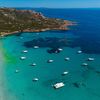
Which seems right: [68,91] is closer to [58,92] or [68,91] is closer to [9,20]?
[58,92]

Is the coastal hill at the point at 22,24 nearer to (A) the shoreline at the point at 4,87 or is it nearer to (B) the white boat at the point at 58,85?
(A) the shoreline at the point at 4,87

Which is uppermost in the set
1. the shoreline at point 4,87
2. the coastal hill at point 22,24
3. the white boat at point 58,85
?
the white boat at point 58,85

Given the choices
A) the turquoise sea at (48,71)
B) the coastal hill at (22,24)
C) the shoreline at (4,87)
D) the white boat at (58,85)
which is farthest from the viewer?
→ the coastal hill at (22,24)

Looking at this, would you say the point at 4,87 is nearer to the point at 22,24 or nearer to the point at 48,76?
the point at 48,76

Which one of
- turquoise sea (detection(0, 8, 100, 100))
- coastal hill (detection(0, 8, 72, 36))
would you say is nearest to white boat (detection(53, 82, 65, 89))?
turquoise sea (detection(0, 8, 100, 100))

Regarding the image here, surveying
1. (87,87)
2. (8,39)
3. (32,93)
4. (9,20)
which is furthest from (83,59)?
(9,20)

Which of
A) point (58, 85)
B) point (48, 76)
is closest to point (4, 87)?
point (48, 76)

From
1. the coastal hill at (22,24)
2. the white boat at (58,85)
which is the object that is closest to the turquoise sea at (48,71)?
the white boat at (58,85)

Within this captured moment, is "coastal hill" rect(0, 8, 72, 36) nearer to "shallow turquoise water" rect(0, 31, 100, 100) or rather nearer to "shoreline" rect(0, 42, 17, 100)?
"shallow turquoise water" rect(0, 31, 100, 100)
